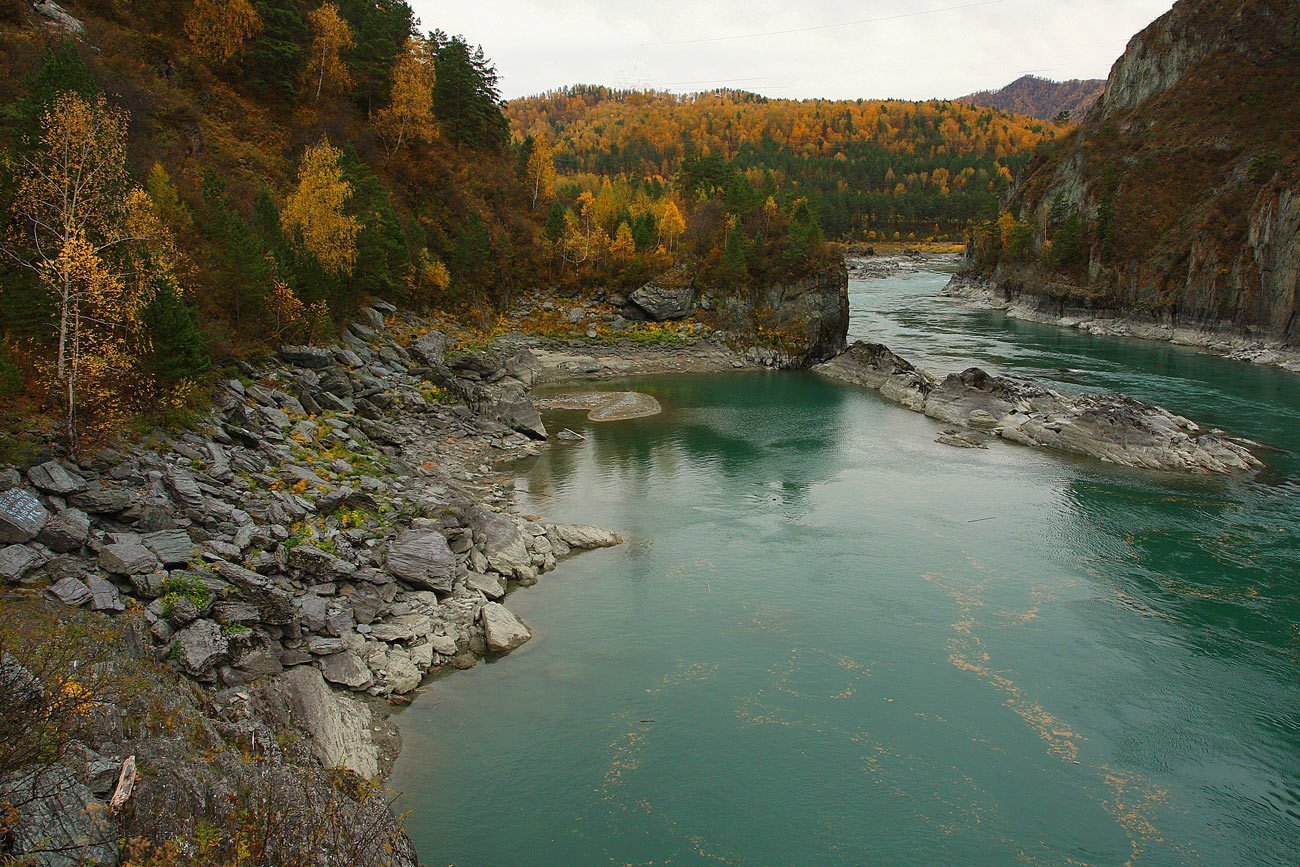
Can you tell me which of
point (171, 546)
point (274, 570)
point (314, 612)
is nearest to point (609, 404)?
point (274, 570)

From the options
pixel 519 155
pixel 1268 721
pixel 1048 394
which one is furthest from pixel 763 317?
pixel 1268 721

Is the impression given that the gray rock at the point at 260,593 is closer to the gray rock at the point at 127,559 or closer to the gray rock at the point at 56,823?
the gray rock at the point at 127,559

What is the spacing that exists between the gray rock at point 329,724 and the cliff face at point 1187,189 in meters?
77.2

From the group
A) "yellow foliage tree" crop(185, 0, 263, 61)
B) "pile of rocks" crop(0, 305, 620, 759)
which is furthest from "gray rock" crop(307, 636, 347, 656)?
"yellow foliage tree" crop(185, 0, 263, 61)

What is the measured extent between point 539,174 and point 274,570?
6745 centimetres

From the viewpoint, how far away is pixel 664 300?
66188 millimetres

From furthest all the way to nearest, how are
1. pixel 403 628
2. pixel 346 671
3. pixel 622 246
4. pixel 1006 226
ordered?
1. pixel 1006 226
2. pixel 622 246
3. pixel 403 628
4. pixel 346 671

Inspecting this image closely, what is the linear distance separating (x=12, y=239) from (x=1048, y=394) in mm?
48501

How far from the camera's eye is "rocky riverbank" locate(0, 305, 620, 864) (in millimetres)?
12828

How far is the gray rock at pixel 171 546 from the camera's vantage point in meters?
15.5

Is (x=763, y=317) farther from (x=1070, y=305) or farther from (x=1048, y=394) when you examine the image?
(x=1070, y=305)

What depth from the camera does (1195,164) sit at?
82.9m

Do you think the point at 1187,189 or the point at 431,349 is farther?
the point at 1187,189

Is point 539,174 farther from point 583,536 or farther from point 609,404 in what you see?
point 583,536
